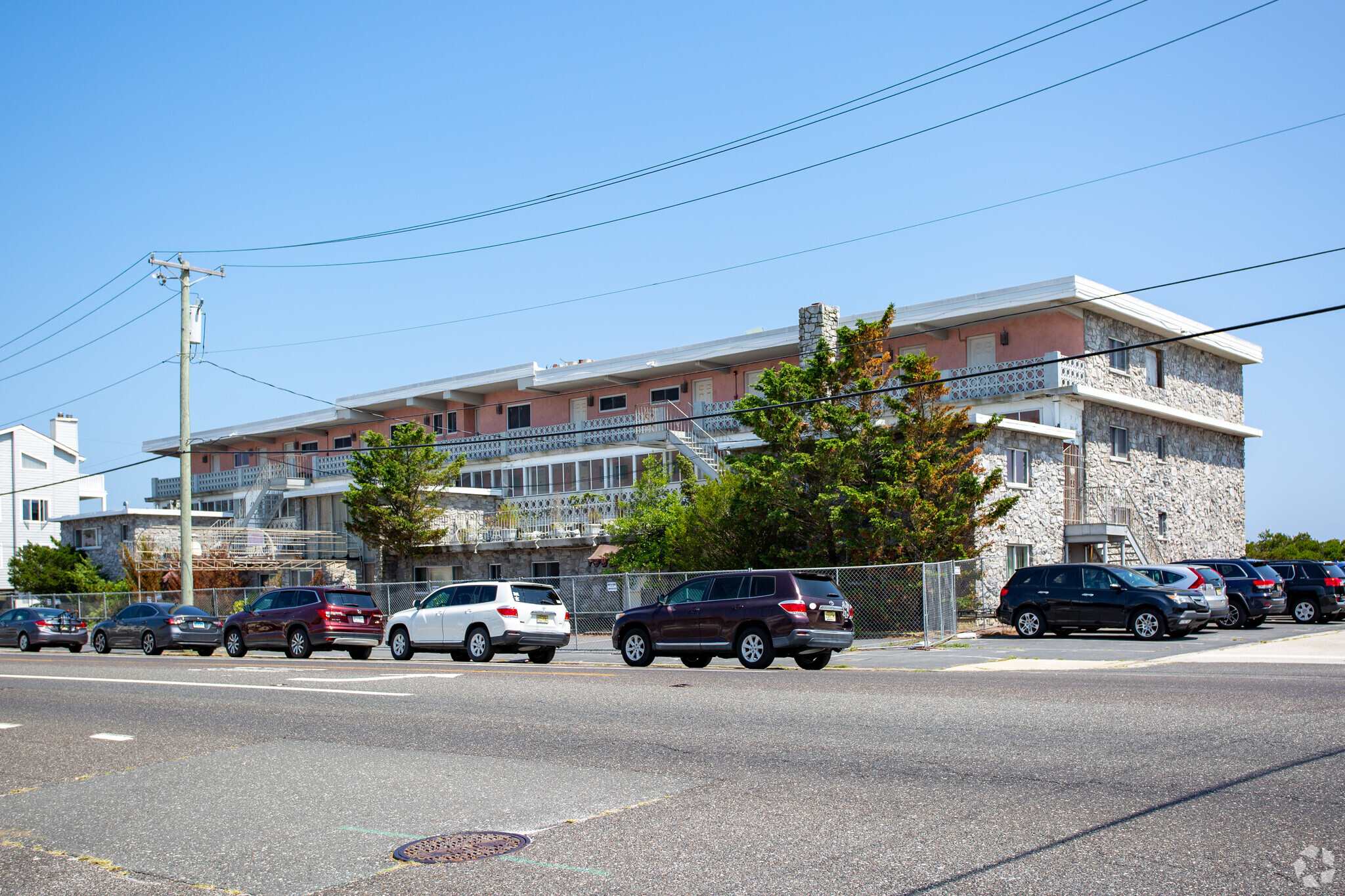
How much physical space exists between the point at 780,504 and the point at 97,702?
16.5m

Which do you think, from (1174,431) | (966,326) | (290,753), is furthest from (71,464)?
(290,753)

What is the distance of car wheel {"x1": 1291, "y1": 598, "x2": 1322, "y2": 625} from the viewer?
97.8 feet

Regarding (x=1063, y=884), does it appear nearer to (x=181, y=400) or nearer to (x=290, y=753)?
(x=290, y=753)

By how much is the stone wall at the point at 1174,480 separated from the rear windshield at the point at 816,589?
19.5 metres

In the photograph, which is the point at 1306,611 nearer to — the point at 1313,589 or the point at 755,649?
the point at 1313,589

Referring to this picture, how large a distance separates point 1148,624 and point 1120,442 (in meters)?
15.3

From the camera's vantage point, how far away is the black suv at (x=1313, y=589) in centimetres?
2958

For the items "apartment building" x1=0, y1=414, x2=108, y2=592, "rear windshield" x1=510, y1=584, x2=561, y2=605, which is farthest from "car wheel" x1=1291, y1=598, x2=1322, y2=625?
"apartment building" x1=0, y1=414, x2=108, y2=592

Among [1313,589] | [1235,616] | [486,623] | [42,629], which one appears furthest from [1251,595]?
[42,629]

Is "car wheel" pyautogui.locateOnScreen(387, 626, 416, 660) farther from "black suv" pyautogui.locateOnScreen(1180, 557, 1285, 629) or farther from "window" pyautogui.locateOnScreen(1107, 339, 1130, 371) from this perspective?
"window" pyautogui.locateOnScreen(1107, 339, 1130, 371)

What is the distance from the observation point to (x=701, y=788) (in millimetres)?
8055

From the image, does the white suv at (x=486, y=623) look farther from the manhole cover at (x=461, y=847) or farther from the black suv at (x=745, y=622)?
the manhole cover at (x=461, y=847)

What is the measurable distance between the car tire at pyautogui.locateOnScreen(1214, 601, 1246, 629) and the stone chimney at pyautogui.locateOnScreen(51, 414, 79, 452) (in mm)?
62749

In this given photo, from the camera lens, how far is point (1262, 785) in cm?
756
